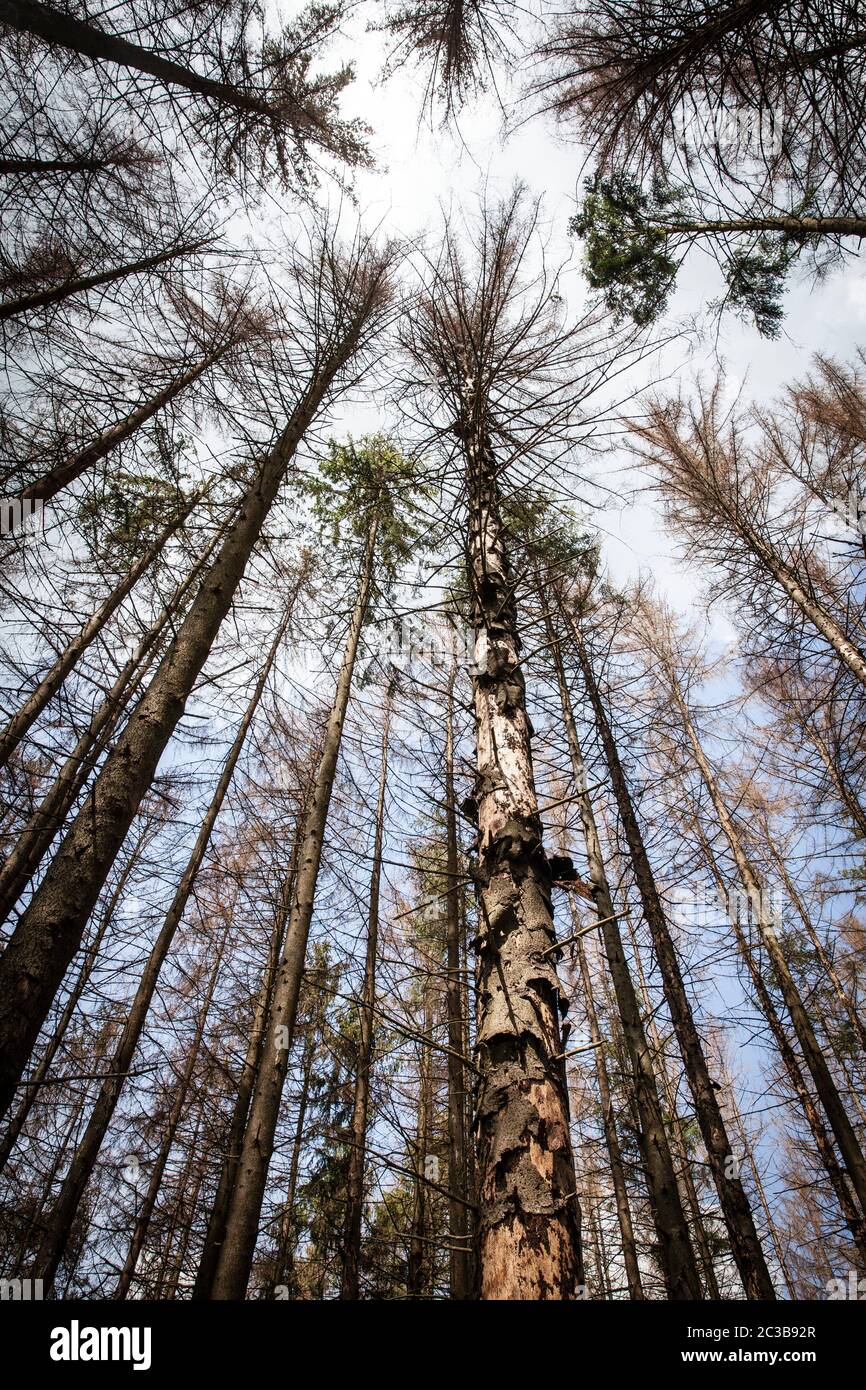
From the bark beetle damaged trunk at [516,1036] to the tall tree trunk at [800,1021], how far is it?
7106mm

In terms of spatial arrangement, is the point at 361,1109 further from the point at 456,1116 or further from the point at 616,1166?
the point at 616,1166

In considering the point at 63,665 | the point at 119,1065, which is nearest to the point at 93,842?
the point at 63,665

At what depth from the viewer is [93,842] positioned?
7.54 feet

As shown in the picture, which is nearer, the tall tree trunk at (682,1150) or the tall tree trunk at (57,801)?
the tall tree trunk at (57,801)

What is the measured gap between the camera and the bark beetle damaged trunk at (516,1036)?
53.7 inches

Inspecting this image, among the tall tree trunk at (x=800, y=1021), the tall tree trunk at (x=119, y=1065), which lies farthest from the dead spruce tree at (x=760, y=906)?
the tall tree trunk at (x=119, y=1065)

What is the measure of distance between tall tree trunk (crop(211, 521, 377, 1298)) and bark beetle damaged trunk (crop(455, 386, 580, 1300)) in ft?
11.8

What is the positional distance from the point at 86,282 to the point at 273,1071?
6.25 m

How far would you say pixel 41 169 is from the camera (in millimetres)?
3658

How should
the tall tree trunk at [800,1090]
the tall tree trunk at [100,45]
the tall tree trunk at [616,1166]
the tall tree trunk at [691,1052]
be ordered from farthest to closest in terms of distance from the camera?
the tall tree trunk at [800,1090]
the tall tree trunk at [616,1166]
the tall tree trunk at [691,1052]
the tall tree trunk at [100,45]

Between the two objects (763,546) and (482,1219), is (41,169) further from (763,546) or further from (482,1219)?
(763,546)

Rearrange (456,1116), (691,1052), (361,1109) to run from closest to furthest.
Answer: (691,1052), (361,1109), (456,1116)

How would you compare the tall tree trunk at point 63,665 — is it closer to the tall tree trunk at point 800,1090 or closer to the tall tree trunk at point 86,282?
the tall tree trunk at point 86,282

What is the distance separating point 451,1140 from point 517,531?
7274mm
